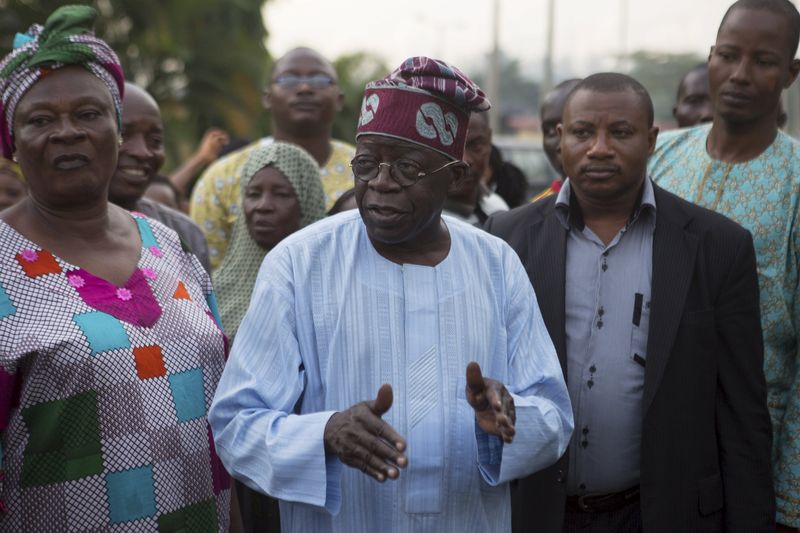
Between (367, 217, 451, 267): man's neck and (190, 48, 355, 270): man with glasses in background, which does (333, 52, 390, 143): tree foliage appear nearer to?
(190, 48, 355, 270): man with glasses in background

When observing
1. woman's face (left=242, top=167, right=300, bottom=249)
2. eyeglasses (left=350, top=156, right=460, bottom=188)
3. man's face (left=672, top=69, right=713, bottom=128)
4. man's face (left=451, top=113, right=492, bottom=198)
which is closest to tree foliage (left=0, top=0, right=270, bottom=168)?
man's face (left=672, top=69, right=713, bottom=128)

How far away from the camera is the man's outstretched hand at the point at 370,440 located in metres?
2.29

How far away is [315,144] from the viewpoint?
228 inches

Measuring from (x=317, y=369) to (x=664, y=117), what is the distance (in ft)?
84.4

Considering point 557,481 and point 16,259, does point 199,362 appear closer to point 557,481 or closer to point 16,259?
point 16,259

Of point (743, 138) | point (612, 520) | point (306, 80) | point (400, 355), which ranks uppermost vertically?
point (306, 80)

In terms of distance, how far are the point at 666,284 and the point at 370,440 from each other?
1572mm

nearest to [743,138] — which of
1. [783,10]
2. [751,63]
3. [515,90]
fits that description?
[751,63]

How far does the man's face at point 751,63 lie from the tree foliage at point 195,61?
1424 cm

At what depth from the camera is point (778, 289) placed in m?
3.90

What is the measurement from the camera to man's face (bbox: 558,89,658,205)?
3617 millimetres

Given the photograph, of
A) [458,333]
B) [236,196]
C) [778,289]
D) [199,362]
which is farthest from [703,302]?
[236,196]

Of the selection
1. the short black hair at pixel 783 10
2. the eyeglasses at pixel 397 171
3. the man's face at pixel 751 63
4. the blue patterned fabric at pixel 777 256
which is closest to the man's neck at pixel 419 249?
the eyeglasses at pixel 397 171

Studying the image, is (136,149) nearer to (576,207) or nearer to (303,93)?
(303,93)
